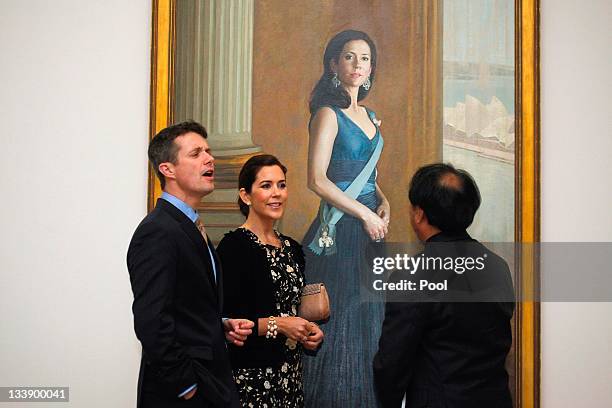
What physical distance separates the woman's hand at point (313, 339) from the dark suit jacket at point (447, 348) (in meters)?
0.67

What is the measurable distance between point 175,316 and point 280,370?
28.5 inches

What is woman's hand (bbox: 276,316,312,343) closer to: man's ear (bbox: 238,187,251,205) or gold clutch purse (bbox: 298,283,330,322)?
gold clutch purse (bbox: 298,283,330,322)

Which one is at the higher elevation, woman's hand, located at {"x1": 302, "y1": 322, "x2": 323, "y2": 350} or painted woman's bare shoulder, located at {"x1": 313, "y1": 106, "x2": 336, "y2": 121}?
painted woman's bare shoulder, located at {"x1": 313, "y1": 106, "x2": 336, "y2": 121}

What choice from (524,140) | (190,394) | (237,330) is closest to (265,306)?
(237,330)

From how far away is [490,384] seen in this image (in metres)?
2.36

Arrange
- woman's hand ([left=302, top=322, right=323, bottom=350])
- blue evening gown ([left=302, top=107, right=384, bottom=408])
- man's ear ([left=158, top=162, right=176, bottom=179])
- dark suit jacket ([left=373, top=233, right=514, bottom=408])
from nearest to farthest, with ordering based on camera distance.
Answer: dark suit jacket ([left=373, top=233, right=514, bottom=408]) < man's ear ([left=158, top=162, right=176, bottom=179]) < woman's hand ([left=302, top=322, right=323, bottom=350]) < blue evening gown ([left=302, top=107, right=384, bottom=408])

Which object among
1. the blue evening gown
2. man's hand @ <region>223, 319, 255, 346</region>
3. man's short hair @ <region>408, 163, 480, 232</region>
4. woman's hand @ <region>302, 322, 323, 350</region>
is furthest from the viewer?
the blue evening gown

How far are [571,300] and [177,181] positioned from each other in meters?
2.15

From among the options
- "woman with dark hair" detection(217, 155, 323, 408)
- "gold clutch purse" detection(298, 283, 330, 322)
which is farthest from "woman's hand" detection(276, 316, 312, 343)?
"gold clutch purse" detection(298, 283, 330, 322)

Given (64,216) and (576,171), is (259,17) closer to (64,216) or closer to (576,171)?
(64,216)

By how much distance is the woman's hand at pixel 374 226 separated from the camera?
3.63m

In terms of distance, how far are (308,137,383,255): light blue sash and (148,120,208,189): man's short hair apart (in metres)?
1.09

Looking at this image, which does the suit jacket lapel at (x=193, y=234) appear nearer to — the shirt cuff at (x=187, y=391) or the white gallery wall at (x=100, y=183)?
the shirt cuff at (x=187, y=391)

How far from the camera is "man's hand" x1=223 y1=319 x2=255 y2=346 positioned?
280 centimetres
